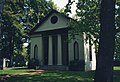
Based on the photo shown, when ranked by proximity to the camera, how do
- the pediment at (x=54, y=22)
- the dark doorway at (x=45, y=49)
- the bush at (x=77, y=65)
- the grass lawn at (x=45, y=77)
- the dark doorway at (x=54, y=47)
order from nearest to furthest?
the grass lawn at (x=45, y=77), the bush at (x=77, y=65), the pediment at (x=54, y=22), the dark doorway at (x=54, y=47), the dark doorway at (x=45, y=49)

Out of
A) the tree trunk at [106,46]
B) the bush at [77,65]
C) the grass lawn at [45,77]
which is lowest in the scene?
the grass lawn at [45,77]

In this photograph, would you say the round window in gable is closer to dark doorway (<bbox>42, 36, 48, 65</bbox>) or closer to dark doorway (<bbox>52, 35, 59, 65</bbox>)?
dark doorway (<bbox>52, 35, 59, 65</bbox>)

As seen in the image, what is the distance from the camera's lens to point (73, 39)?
32.6 m

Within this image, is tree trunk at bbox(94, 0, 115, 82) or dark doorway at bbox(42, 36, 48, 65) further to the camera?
dark doorway at bbox(42, 36, 48, 65)

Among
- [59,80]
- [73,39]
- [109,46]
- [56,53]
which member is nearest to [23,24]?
[56,53]

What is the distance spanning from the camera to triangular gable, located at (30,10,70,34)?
35375mm

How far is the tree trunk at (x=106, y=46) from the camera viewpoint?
11.7 meters

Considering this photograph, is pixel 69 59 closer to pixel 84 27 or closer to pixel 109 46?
pixel 84 27

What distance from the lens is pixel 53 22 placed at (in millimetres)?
36750

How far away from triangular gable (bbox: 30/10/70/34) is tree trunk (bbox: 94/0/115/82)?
21.6 meters

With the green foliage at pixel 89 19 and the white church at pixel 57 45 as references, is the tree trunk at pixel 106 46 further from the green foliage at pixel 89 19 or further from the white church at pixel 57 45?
the white church at pixel 57 45

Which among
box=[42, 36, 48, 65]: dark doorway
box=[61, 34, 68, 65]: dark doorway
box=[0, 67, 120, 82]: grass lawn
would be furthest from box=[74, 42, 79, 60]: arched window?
box=[0, 67, 120, 82]: grass lawn

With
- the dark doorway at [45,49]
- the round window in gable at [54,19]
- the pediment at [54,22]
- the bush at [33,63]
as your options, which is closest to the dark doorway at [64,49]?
the pediment at [54,22]

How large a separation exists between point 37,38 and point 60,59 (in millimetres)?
5476
